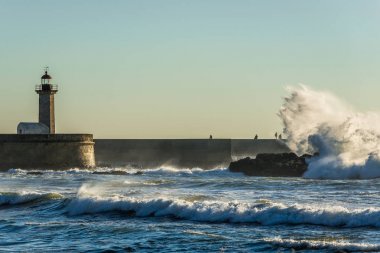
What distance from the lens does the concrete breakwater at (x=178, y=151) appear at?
80250 mm

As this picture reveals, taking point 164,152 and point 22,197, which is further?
point 164,152

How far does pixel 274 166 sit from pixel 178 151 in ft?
180

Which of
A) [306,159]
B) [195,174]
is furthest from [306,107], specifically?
[195,174]

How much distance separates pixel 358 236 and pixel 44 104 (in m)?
33.0

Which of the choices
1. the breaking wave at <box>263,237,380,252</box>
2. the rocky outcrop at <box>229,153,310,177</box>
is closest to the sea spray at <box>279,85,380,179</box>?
the rocky outcrop at <box>229,153,310,177</box>

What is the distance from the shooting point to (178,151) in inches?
3661

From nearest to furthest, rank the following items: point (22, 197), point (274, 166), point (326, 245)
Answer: point (326, 245) < point (22, 197) < point (274, 166)

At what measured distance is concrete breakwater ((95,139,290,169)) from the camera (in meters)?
80.2

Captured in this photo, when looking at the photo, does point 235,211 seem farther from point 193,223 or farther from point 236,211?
point 193,223

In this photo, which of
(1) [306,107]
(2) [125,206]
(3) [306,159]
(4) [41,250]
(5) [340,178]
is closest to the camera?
(4) [41,250]

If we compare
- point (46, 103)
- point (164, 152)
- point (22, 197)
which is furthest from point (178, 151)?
point (22, 197)

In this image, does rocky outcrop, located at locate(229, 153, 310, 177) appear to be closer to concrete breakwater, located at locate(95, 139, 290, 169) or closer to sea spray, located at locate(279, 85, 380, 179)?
sea spray, located at locate(279, 85, 380, 179)

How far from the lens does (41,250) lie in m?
13.6

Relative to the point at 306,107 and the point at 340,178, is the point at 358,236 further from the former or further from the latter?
the point at 306,107
